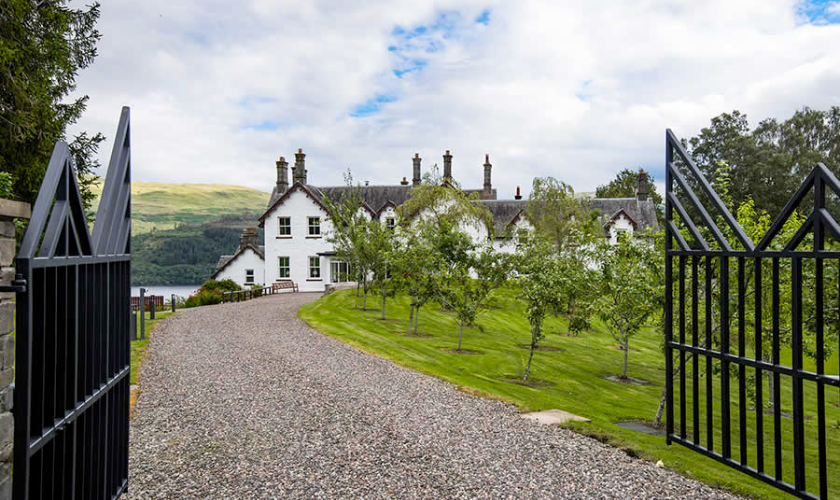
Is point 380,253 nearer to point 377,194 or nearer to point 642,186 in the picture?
point 377,194

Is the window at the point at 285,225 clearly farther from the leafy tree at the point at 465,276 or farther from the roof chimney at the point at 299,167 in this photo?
the leafy tree at the point at 465,276

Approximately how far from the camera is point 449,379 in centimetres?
1329

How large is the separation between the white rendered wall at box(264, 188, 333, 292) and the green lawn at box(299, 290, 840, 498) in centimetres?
1284

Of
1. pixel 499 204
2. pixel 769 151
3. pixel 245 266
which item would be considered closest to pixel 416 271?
pixel 499 204

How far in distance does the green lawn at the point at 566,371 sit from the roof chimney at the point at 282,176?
60.2 feet

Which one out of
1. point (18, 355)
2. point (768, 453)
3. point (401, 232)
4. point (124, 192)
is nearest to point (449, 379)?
point (768, 453)

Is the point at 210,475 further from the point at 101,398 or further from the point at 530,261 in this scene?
the point at 530,261

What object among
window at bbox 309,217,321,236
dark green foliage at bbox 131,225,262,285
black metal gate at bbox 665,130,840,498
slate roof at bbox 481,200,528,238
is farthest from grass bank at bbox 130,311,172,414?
dark green foliage at bbox 131,225,262,285

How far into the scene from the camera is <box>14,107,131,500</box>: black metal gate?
A: 3.61 m

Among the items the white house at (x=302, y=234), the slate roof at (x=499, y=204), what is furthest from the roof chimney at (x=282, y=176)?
the slate roof at (x=499, y=204)

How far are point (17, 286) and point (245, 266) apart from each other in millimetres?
43071

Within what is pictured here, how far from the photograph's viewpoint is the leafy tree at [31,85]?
64.7 feet

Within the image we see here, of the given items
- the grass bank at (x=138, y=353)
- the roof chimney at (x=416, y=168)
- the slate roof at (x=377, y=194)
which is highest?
the roof chimney at (x=416, y=168)

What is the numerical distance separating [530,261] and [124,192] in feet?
38.6
